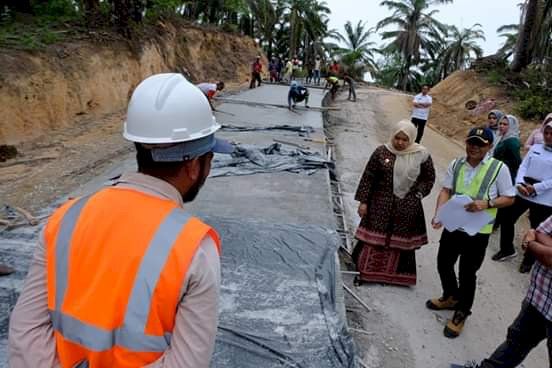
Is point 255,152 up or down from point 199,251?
down

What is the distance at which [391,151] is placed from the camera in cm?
362

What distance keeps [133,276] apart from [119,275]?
3 centimetres

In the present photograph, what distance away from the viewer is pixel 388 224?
3803mm

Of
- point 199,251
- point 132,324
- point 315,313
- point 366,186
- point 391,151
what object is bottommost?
point 315,313

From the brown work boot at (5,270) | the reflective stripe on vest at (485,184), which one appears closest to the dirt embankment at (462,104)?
the reflective stripe on vest at (485,184)

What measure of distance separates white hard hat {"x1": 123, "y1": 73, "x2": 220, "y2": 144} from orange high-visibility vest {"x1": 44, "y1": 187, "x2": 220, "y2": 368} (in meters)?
0.17

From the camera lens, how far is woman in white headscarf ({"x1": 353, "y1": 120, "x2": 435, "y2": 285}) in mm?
3576

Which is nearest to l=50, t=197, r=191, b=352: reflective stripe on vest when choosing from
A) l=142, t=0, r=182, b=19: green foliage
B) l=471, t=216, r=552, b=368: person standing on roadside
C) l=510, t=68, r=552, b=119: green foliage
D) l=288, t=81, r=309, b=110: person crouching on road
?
l=471, t=216, r=552, b=368: person standing on roadside

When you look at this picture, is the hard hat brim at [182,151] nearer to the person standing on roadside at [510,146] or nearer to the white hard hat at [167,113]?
the white hard hat at [167,113]

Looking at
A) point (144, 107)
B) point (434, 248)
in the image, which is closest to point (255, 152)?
point (434, 248)

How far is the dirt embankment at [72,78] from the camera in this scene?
26.5 feet

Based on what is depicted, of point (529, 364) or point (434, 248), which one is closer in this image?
point (529, 364)

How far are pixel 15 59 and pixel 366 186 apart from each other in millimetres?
8102

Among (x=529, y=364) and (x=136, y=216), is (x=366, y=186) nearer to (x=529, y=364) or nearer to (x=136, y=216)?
(x=529, y=364)
